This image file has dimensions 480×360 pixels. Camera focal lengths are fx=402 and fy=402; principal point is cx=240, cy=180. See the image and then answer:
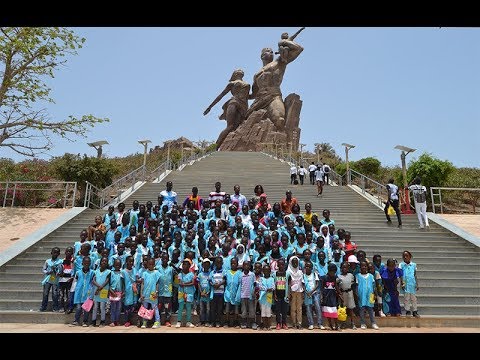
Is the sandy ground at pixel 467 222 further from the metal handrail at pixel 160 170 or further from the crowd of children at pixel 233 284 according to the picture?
the metal handrail at pixel 160 170

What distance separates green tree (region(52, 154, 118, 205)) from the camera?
1549 centimetres

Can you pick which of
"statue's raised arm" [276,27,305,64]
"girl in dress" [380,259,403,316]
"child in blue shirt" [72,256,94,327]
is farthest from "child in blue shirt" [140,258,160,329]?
"statue's raised arm" [276,27,305,64]

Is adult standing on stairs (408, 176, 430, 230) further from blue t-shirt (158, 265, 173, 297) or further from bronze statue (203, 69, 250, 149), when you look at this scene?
bronze statue (203, 69, 250, 149)

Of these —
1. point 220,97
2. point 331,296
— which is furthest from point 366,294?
point 220,97

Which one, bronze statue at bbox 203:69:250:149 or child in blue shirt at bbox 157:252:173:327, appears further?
bronze statue at bbox 203:69:250:149

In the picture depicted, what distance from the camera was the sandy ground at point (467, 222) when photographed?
40.3 feet

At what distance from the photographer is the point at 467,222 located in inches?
514

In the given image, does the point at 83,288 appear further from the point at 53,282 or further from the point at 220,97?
the point at 220,97

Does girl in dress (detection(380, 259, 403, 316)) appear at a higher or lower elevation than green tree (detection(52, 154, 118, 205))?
lower

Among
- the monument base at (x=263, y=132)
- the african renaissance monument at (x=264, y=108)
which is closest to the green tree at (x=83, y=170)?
the monument base at (x=263, y=132)

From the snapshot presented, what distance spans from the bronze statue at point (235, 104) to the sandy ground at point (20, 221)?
30.2m
